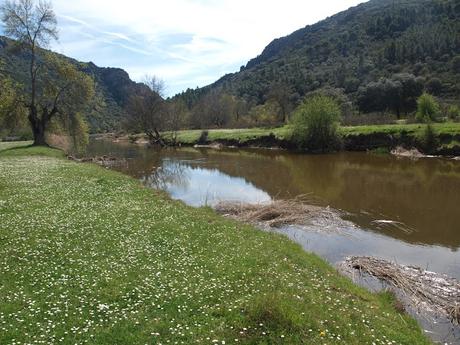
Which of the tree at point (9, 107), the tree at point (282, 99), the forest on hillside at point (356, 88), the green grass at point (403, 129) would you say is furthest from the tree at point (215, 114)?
the tree at point (9, 107)

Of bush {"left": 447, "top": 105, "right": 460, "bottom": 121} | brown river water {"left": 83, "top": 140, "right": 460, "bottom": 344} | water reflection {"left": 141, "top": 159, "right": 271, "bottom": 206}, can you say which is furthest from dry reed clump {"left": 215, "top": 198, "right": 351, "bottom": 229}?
bush {"left": 447, "top": 105, "right": 460, "bottom": 121}

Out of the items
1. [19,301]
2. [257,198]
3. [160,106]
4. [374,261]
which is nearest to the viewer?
[19,301]

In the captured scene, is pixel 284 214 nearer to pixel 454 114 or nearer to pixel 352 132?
pixel 352 132

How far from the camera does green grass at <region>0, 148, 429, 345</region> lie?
9516 mm

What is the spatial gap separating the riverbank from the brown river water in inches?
171

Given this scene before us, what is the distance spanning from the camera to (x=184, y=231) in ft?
60.2

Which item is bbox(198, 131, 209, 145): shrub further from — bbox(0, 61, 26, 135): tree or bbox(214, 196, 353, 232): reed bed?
bbox(214, 196, 353, 232): reed bed

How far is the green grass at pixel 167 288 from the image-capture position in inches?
375

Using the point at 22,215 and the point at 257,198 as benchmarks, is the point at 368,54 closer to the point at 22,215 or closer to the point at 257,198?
the point at 257,198

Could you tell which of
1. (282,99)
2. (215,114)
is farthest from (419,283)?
(215,114)

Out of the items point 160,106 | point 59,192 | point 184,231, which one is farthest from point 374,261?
point 160,106

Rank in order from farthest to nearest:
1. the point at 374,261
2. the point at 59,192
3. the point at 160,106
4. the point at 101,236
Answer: the point at 160,106 → the point at 59,192 → the point at 374,261 → the point at 101,236

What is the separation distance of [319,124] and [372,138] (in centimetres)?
858

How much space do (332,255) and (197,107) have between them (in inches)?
5254
